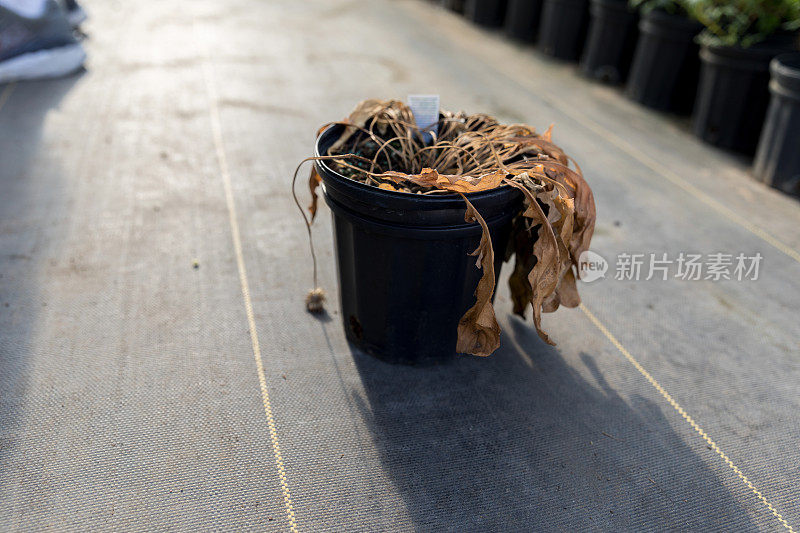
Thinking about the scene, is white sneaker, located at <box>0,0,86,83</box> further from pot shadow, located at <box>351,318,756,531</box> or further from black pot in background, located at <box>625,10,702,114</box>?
black pot in background, located at <box>625,10,702,114</box>

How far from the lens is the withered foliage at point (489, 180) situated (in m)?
1.48

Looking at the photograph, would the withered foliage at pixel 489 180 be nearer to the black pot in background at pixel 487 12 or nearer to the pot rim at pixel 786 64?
the pot rim at pixel 786 64

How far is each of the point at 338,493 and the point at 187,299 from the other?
1.00 meters

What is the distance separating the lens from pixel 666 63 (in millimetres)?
3938

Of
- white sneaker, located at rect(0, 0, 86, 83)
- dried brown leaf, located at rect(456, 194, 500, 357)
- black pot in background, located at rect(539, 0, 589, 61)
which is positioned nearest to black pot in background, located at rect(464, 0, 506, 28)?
black pot in background, located at rect(539, 0, 589, 61)

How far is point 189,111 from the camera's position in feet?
11.7

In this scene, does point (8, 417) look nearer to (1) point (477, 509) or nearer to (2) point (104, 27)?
(1) point (477, 509)

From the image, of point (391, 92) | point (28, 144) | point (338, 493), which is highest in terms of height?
point (391, 92)

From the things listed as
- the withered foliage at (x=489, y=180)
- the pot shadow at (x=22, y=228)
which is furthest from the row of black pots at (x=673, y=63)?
the pot shadow at (x=22, y=228)

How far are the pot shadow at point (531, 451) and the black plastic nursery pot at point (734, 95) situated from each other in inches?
97.6

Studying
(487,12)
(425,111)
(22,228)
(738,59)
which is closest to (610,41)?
(738,59)

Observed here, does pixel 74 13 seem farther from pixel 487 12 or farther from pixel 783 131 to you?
pixel 783 131

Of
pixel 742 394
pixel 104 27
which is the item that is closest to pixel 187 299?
pixel 742 394

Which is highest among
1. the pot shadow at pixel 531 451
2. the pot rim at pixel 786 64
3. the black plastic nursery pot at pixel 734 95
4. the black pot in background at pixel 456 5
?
the black pot in background at pixel 456 5
